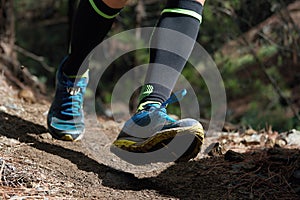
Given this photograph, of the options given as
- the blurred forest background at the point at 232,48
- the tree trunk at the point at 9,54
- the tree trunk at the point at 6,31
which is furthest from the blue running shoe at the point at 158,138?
the tree trunk at the point at 6,31

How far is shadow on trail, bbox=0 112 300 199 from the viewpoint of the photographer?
1.74m

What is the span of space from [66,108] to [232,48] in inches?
118

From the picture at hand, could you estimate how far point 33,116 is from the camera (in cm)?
261

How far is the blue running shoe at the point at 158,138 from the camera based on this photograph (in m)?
1.70

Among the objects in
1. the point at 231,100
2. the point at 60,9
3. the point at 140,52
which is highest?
the point at 60,9

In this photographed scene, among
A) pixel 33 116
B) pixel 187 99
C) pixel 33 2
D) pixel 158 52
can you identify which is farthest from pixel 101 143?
pixel 33 2

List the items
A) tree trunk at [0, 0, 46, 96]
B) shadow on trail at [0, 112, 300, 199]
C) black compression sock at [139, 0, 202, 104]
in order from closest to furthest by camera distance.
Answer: shadow on trail at [0, 112, 300, 199]
black compression sock at [139, 0, 202, 104]
tree trunk at [0, 0, 46, 96]

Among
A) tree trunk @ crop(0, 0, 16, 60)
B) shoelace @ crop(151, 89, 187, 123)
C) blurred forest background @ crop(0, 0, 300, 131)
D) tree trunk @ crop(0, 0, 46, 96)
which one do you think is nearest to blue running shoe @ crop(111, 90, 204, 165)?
shoelace @ crop(151, 89, 187, 123)

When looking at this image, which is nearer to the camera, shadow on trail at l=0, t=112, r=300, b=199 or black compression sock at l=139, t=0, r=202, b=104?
shadow on trail at l=0, t=112, r=300, b=199

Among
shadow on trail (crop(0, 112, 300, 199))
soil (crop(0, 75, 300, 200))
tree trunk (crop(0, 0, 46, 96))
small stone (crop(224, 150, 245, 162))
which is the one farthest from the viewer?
tree trunk (crop(0, 0, 46, 96))

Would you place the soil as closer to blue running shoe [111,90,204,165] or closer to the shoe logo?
blue running shoe [111,90,204,165]

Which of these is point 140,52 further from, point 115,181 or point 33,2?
point 115,181

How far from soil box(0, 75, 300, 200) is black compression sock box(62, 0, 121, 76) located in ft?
1.18

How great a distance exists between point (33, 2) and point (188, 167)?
16.1 feet
